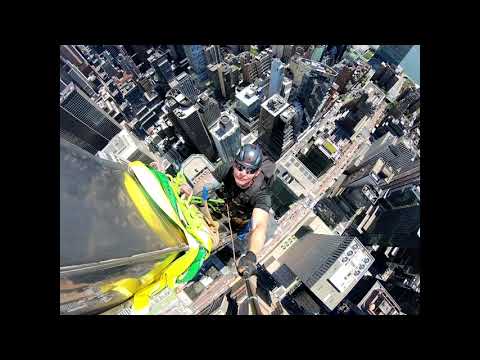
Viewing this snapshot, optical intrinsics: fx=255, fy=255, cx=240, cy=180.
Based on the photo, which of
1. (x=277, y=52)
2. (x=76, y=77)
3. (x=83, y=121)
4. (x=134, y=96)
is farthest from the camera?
(x=277, y=52)

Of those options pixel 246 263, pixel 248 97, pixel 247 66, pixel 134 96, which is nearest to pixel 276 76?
pixel 248 97

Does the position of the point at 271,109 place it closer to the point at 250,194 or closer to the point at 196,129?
the point at 196,129

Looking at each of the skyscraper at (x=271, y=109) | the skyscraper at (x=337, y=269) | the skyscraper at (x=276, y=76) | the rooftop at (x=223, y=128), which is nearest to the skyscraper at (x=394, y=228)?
the skyscraper at (x=337, y=269)

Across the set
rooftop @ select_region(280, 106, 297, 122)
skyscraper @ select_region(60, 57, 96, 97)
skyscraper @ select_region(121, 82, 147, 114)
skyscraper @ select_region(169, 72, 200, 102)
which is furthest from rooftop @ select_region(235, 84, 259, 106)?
skyscraper @ select_region(60, 57, 96, 97)

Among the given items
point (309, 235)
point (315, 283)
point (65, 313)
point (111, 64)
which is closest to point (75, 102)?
point (111, 64)

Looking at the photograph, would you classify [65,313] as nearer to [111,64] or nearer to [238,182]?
[238,182]

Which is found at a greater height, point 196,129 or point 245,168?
point 245,168

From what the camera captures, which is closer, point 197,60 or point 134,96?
point 134,96
